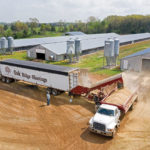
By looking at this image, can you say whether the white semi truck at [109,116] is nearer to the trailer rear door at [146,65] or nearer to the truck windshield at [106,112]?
the truck windshield at [106,112]

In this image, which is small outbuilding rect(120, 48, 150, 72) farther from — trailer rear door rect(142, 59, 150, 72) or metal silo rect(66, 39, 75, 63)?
metal silo rect(66, 39, 75, 63)

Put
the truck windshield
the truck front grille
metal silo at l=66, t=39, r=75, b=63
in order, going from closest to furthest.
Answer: the truck front grille → the truck windshield → metal silo at l=66, t=39, r=75, b=63

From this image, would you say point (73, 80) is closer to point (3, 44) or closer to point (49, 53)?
point (49, 53)

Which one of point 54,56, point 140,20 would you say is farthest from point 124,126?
point 140,20

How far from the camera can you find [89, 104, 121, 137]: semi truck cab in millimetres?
14734

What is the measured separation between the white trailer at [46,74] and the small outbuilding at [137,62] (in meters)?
16.5

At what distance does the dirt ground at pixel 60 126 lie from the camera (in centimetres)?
1438

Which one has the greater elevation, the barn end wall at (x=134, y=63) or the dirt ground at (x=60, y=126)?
the barn end wall at (x=134, y=63)

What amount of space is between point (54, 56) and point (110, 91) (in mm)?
29130

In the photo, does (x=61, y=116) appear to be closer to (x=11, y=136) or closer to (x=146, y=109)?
(x=11, y=136)

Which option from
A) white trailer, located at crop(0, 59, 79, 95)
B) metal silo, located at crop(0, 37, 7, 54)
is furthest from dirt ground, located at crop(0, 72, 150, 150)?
metal silo, located at crop(0, 37, 7, 54)

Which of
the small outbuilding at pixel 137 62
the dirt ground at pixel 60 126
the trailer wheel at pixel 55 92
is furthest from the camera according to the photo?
the small outbuilding at pixel 137 62

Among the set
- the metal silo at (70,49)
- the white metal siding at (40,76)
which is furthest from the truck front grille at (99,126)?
the metal silo at (70,49)

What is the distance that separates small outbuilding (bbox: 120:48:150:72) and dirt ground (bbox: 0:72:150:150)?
1234cm
